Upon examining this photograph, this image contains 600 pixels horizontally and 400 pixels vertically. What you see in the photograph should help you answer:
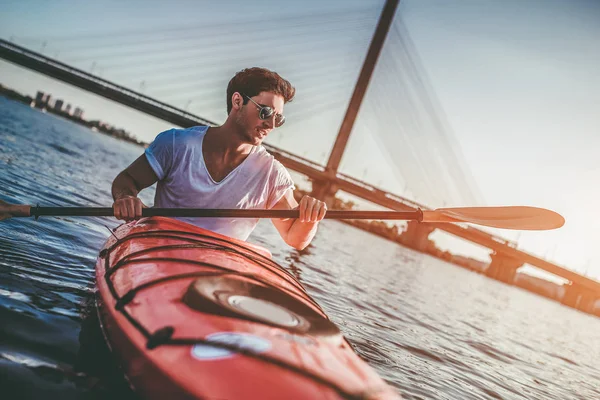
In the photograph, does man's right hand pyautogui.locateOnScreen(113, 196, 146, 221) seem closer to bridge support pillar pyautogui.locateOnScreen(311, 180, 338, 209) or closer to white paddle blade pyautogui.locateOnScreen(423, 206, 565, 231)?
white paddle blade pyautogui.locateOnScreen(423, 206, 565, 231)

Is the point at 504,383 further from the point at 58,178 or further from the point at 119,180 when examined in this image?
the point at 58,178

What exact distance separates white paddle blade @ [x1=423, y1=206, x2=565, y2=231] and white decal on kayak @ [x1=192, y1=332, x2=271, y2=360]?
2.46 metres

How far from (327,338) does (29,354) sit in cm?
143

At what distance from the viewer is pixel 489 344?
5992mm

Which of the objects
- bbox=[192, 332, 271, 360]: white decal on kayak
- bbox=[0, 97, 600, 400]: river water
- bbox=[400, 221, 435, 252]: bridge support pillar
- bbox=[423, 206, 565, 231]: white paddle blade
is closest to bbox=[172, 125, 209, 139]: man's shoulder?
bbox=[0, 97, 600, 400]: river water

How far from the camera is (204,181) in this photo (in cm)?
274

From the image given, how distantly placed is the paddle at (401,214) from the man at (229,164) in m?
0.17

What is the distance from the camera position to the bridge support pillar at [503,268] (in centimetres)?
4494

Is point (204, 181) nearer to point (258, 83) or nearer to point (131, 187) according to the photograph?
point (131, 187)

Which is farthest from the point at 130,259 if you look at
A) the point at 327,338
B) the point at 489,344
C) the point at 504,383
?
the point at 489,344

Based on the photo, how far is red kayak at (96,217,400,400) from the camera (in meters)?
1.22

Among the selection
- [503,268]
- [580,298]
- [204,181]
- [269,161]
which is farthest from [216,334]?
[580,298]

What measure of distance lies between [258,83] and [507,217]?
2.56 m

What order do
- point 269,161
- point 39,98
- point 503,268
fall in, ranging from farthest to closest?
point 39,98, point 503,268, point 269,161
